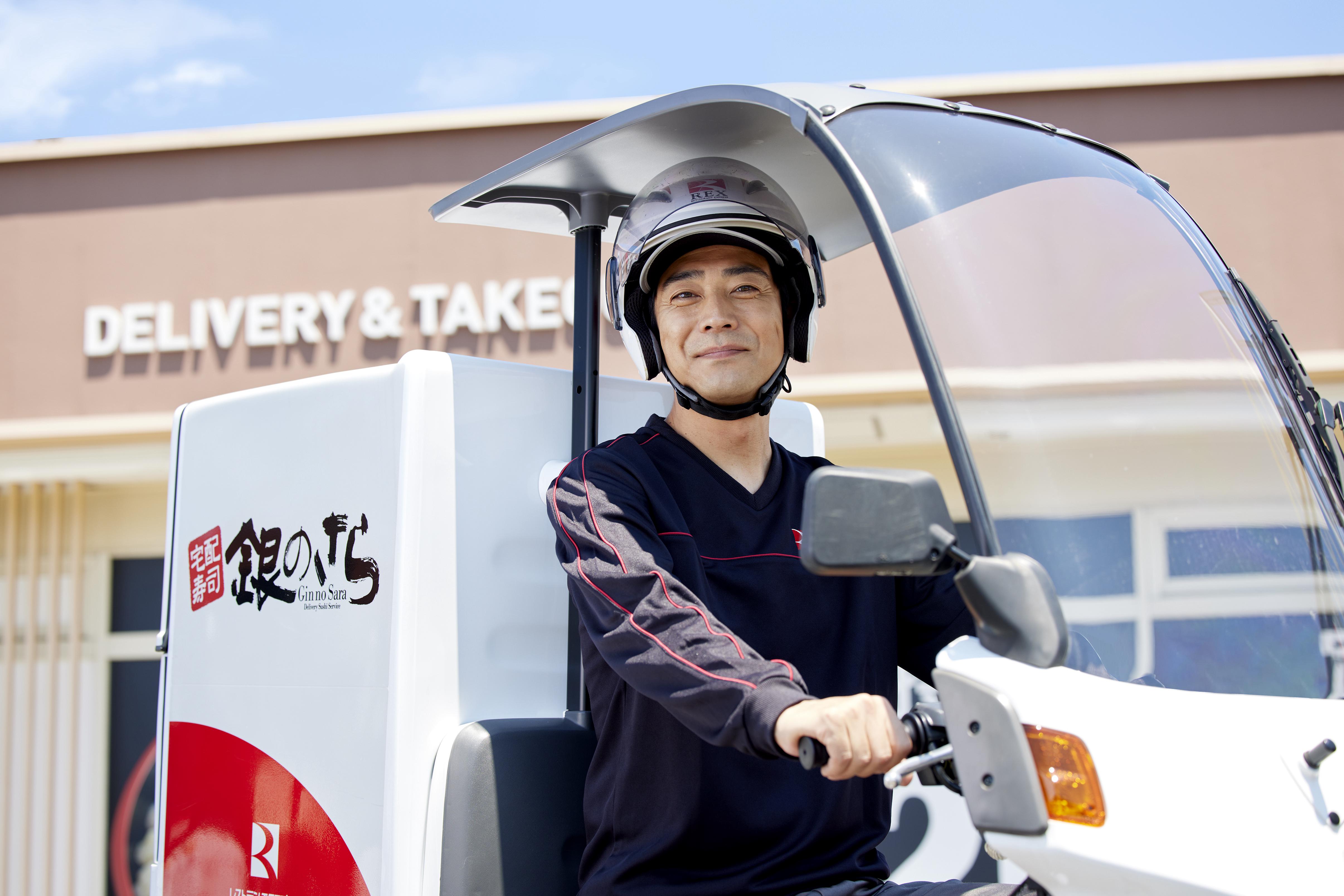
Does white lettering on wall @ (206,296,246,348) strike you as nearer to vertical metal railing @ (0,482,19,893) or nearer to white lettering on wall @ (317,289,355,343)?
white lettering on wall @ (317,289,355,343)

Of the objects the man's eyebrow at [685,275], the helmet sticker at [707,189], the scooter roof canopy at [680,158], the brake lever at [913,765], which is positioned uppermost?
the scooter roof canopy at [680,158]

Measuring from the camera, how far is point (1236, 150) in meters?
6.95

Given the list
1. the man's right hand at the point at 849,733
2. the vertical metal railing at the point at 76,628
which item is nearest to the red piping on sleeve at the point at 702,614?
the man's right hand at the point at 849,733

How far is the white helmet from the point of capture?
2129 millimetres

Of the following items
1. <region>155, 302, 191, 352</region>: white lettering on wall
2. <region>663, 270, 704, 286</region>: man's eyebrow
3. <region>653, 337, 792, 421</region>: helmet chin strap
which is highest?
<region>155, 302, 191, 352</region>: white lettering on wall

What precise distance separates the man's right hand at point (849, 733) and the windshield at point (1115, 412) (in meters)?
0.25

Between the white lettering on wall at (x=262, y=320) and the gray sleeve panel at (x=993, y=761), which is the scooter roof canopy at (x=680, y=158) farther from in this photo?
the white lettering on wall at (x=262, y=320)

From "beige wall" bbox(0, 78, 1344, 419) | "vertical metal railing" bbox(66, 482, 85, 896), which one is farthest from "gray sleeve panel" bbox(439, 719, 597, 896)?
"vertical metal railing" bbox(66, 482, 85, 896)

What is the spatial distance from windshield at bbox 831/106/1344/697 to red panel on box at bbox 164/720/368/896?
4.60 feet

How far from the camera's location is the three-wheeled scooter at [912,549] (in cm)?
126

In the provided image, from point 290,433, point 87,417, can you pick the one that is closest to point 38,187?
point 87,417

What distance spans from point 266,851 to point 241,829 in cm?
11

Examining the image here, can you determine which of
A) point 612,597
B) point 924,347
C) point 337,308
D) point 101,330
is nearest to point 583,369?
point 612,597

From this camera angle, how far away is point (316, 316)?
7477 mm
